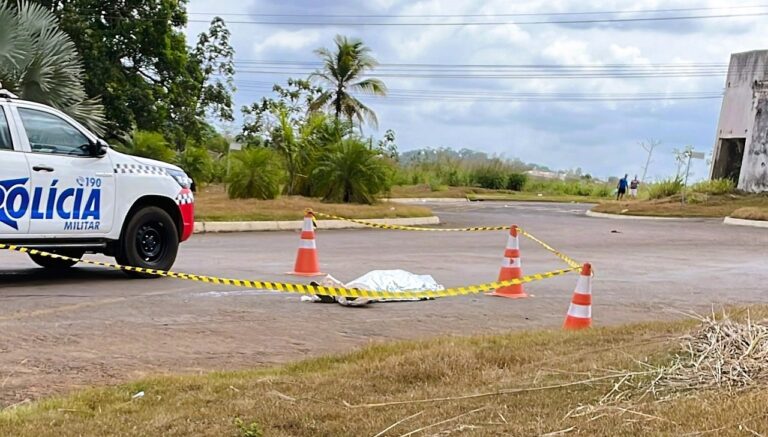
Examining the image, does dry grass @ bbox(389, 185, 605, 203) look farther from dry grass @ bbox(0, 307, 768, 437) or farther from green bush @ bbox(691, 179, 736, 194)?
dry grass @ bbox(0, 307, 768, 437)

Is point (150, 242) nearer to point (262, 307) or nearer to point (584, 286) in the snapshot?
point (262, 307)

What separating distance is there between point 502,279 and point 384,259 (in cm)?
422

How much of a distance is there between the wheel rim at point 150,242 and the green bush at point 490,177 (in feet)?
167

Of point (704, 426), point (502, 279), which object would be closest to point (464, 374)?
point (704, 426)

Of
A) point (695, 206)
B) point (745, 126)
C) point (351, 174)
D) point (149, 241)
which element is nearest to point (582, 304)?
point (149, 241)

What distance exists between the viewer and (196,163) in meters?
33.1

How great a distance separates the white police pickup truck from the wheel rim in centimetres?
1

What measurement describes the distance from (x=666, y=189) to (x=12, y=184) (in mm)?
34262

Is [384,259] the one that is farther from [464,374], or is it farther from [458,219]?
[458,219]

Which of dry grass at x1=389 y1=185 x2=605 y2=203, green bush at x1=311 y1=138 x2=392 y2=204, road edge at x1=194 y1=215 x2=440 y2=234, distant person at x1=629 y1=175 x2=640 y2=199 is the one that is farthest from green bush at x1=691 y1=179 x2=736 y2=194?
road edge at x1=194 y1=215 x2=440 y2=234

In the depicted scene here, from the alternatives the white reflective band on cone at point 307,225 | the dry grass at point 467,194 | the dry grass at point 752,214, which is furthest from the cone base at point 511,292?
the dry grass at point 467,194

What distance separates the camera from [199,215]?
68.1 ft

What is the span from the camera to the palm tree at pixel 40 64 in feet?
58.0

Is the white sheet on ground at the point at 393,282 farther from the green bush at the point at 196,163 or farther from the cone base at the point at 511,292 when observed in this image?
the green bush at the point at 196,163
